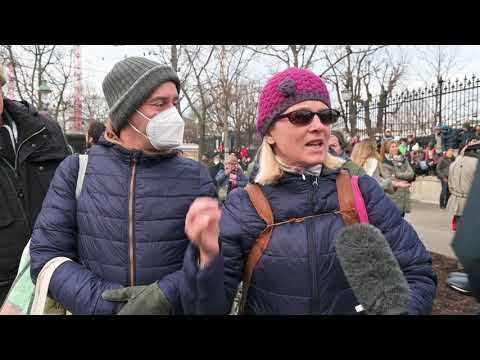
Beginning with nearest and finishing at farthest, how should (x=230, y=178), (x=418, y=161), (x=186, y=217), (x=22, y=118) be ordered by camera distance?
1. (x=186, y=217)
2. (x=22, y=118)
3. (x=230, y=178)
4. (x=418, y=161)

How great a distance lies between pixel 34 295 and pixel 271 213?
105 centimetres

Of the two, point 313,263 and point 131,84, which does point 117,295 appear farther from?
point 131,84

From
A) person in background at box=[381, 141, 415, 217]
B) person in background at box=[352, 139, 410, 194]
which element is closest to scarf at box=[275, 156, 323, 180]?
person in background at box=[352, 139, 410, 194]

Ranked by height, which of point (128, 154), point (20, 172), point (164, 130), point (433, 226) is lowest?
point (433, 226)

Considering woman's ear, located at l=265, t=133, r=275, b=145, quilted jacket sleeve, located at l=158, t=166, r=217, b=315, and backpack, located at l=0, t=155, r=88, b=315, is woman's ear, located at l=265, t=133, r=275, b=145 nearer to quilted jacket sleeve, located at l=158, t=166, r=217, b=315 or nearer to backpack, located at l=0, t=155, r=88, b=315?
quilted jacket sleeve, located at l=158, t=166, r=217, b=315

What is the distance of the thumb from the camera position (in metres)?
1.60

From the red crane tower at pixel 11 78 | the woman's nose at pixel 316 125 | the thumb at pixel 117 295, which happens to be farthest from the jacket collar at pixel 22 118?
the red crane tower at pixel 11 78

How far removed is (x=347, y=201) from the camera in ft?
6.12

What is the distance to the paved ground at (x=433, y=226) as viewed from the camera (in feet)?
27.5

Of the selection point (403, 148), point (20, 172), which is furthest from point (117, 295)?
point (403, 148)

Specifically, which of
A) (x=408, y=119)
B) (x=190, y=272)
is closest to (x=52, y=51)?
(x=408, y=119)

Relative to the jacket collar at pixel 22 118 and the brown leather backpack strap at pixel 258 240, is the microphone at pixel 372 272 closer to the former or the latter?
the brown leather backpack strap at pixel 258 240

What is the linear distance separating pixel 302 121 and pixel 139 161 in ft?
2.49
